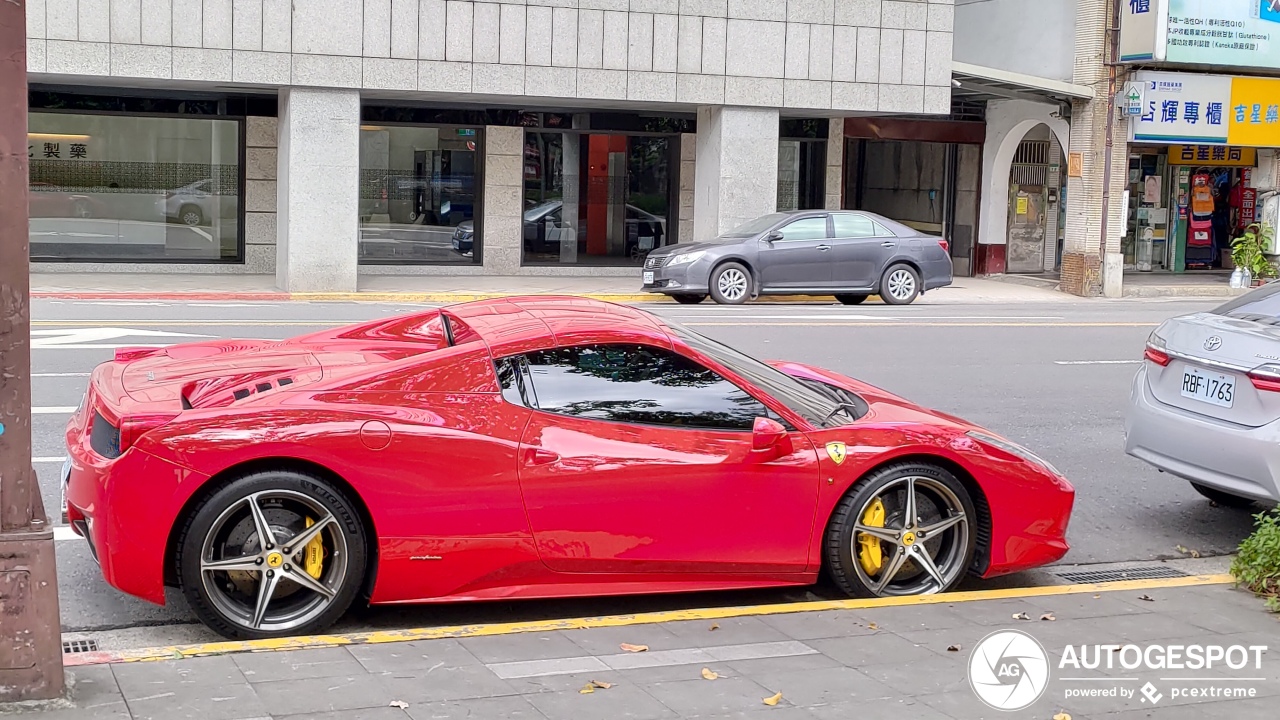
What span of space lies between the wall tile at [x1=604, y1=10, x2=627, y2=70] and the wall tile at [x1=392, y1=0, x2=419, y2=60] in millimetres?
3043

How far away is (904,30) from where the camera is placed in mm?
24094

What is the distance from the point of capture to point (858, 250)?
69.0 ft

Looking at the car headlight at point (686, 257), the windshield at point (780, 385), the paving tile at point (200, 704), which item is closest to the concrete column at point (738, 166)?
the car headlight at point (686, 257)

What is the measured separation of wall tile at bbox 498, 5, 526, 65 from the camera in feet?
71.3

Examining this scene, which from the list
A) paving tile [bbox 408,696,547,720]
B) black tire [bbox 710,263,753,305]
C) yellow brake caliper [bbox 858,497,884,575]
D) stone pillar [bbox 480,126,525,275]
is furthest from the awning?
paving tile [bbox 408,696,547,720]

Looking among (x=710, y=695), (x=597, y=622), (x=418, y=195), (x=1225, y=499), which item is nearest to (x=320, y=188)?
(x=418, y=195)

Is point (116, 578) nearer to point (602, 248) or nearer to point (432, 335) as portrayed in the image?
point (432, 335)

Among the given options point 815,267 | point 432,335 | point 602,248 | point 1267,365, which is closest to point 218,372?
point 432,335

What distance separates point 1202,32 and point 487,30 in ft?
42.2

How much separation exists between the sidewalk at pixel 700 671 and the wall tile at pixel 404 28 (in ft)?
55.3

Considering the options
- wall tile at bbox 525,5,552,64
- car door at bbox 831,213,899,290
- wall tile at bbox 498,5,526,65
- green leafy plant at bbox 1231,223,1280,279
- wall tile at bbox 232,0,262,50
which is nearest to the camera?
wall tile at bbox 232,0,262,50

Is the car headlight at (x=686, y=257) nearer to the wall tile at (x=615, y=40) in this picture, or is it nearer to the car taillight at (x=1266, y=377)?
the wall tile at (x=615, y=40)

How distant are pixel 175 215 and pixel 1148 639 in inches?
817

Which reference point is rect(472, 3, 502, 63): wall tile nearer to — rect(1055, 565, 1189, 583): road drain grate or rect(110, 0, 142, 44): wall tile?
rect(110, 0, 142, 44): wall tile
